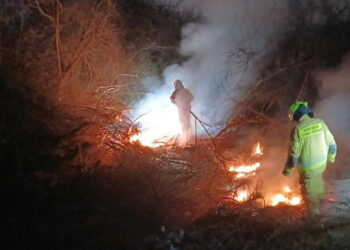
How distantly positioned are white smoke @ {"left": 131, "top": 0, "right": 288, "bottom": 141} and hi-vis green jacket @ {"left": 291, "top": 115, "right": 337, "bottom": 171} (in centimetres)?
636

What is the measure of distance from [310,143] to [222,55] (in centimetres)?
791

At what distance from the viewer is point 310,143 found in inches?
250

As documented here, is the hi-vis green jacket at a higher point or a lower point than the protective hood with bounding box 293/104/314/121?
lower

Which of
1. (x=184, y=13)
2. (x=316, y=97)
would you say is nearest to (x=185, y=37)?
(x=184, y=13)

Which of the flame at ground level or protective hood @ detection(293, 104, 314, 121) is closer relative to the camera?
protective hood @ detection(293, 104, 314, 121)

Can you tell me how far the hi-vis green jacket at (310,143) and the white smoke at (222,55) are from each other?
636 cm

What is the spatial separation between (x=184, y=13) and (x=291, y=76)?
15.5ft

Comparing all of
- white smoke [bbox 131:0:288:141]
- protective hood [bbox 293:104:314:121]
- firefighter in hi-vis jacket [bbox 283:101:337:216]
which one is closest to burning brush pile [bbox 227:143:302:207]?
firefighter in hi-vis jacket [bbox 283:101:337:216]

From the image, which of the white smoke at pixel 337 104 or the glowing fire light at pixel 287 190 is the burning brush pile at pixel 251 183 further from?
the white smoke at pixel 337 104

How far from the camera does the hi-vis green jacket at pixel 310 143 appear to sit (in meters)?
6.31

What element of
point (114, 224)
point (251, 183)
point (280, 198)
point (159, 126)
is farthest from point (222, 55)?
point (114, 224)

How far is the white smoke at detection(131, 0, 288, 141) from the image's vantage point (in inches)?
536

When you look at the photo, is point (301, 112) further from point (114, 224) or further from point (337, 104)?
point (337, 104)

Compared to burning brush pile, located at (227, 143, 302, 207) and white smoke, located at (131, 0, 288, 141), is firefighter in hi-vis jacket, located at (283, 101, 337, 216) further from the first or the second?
white smoke, located at (131, 0, 288, 141)
